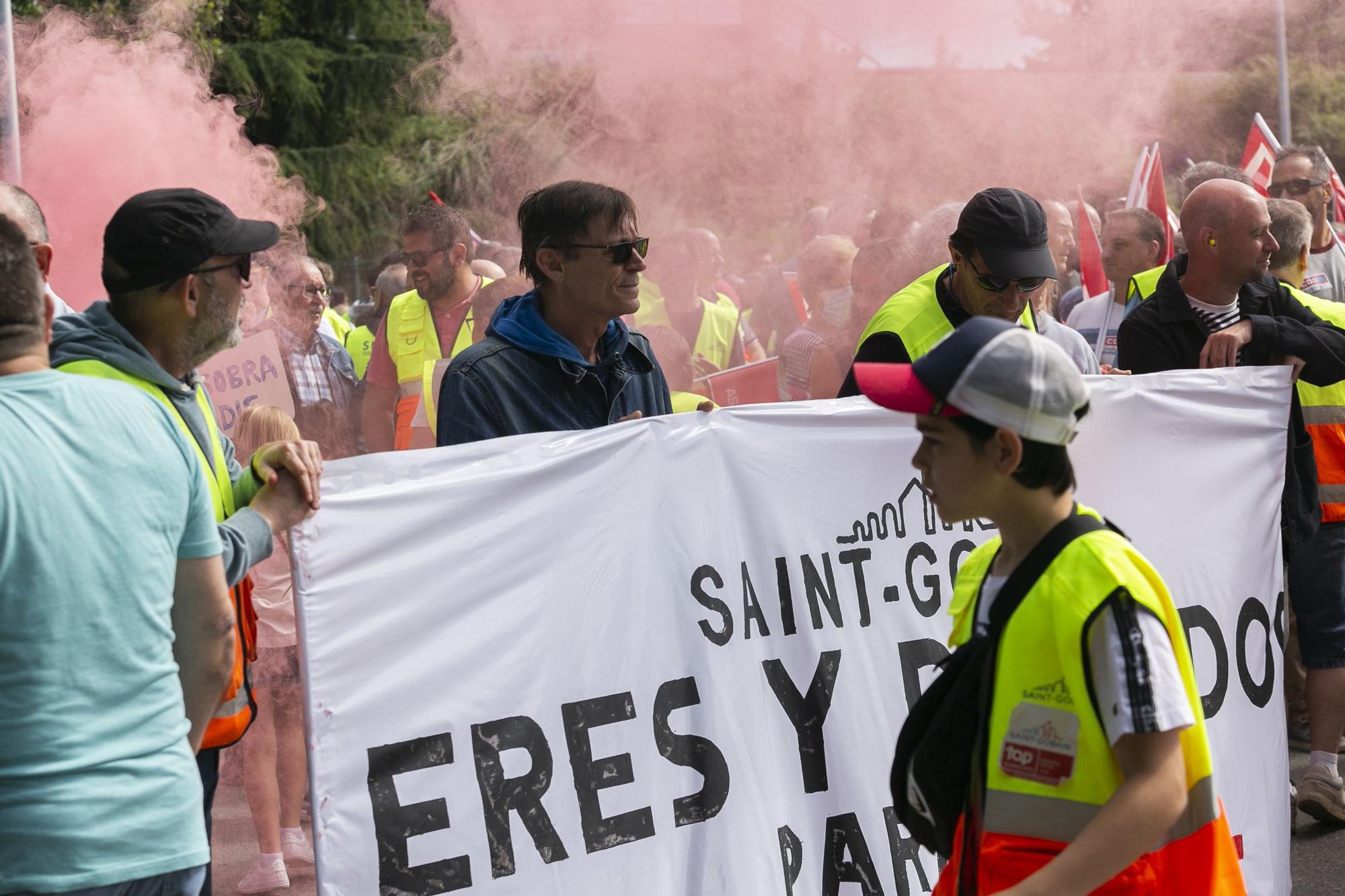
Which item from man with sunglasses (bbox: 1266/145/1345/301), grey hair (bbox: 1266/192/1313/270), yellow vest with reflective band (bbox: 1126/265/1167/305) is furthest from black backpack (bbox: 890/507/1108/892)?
man with sunglasses (bbox: 1266/145/1345/301)

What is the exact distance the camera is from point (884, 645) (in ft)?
11.5

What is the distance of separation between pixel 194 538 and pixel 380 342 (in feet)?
13.8

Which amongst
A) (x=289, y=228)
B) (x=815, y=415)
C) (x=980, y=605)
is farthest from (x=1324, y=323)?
(x=289, y=228)

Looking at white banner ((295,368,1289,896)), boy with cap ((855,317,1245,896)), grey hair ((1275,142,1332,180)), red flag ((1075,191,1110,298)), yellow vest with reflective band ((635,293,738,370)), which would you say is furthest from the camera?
red flag ((1075,191,1110,298))

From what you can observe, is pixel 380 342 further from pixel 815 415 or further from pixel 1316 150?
pixel 1316 150

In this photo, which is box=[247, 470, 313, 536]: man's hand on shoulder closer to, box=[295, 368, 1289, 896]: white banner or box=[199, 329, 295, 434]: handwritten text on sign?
box=[295, 368, 1289, 896]: white banner

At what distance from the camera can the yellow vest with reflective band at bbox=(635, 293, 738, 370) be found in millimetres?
7962

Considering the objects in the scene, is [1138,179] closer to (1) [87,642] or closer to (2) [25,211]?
(2) [25,211]

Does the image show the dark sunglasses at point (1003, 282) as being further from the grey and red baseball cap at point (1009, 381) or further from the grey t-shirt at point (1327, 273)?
the grey t-shirt at point (1327, 273)

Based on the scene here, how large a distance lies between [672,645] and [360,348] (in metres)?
4.77

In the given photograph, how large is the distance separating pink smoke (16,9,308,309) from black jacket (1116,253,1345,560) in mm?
3814

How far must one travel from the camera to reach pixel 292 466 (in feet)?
8.82

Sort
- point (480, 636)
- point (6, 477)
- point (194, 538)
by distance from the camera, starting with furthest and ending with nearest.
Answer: point (480, 636) < point (194, 538) < point (6, 477)

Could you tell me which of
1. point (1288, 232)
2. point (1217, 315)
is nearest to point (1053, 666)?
point (1217, 315)
